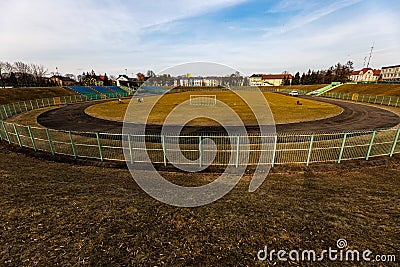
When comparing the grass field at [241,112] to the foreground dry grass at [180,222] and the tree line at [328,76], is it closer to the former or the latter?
the foreground dry grass at [180,222]

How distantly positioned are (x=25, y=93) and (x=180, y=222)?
63.3m

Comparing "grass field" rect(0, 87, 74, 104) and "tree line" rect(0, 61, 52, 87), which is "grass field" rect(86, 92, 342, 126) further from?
"tree line" rect(0, 61, 52, 87)

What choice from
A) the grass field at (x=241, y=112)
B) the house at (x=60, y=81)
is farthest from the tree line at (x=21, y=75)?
the grass field at (x=241, y=112)

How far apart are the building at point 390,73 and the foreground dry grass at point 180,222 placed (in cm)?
17636

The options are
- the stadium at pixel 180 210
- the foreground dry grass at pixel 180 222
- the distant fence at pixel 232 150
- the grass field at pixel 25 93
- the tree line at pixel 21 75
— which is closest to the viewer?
the foreground dry grass at pixel 180 222

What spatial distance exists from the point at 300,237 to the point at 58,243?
244 inches

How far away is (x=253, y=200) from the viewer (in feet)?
24.5

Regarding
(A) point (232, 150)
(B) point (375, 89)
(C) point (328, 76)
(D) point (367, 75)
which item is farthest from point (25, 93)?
(D) point (367, 75)

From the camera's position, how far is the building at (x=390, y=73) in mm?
133625

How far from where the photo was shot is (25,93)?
50438 millimetres

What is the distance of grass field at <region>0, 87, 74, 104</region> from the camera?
144 feet

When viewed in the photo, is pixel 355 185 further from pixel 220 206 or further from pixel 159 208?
pixel 159 208

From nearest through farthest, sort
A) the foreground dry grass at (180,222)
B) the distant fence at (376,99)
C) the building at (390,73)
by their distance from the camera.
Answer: the foreground dry grass at (180,222)
the distant fence at (376,99)
the building at (390,73)

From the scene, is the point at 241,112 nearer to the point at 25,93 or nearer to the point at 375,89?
the point at 375,89
